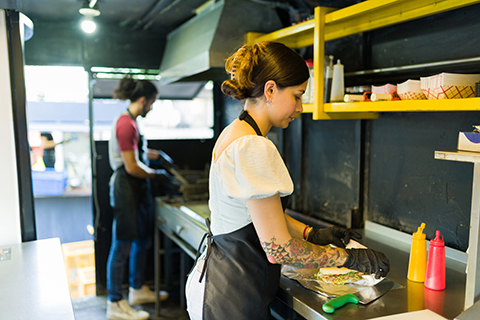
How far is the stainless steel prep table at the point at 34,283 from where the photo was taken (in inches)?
45.6

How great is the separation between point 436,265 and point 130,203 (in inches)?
90.1

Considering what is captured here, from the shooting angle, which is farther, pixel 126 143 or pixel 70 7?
pixel 126 143

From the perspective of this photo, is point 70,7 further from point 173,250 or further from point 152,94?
point 173,250

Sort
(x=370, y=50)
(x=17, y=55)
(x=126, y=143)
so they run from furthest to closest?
(x=126, y=143) → (x=370, y=50) → (x=17, y=55)

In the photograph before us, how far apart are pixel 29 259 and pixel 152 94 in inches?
72.1

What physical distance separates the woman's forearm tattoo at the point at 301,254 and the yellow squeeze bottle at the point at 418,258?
30 cm

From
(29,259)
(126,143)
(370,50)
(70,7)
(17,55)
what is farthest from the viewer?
(126,143)

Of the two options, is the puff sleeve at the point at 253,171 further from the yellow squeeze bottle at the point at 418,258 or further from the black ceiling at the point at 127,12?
the black ceiling at the point at 127,12

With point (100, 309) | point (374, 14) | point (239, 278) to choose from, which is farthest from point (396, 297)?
point (100, 309)

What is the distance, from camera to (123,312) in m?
2.92

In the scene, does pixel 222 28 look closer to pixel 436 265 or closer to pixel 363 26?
pixel 363 26

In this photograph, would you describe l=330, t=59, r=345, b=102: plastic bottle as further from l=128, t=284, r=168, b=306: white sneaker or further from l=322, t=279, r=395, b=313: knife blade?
l=128, t=284, r=168, b=306: white sneaker

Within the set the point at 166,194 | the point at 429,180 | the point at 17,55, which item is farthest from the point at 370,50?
the point at 166,194

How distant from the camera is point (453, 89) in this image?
125cm
